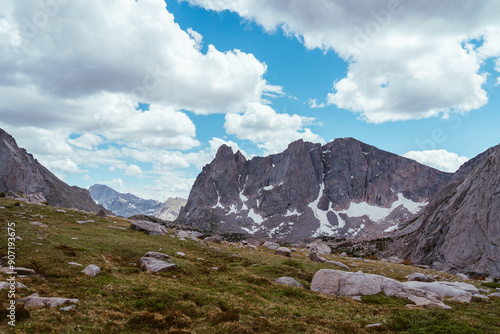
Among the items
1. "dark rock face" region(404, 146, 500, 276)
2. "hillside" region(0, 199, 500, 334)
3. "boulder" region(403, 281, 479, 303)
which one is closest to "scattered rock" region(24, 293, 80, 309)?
"hillside" region(0, 199, 500, 334)

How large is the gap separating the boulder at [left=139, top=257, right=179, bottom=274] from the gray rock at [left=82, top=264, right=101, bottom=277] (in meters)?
5.57

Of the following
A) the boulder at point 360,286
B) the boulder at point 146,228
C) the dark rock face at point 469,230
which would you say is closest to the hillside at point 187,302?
the boulder at point 360,286

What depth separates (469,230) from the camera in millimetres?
107312

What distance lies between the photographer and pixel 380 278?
31703mm

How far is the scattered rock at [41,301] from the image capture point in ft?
61.5

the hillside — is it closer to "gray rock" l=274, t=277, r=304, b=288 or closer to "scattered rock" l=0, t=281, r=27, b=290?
"scattered rock" l=0, t=281, r=27, b=290

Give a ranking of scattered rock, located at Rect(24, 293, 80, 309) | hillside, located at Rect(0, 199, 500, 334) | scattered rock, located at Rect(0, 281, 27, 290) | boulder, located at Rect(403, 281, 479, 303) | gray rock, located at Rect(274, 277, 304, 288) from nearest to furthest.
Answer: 1. hillside, located at Rect(0, 199, 500, 334)
2. scattered rock, located at Rect(24, 293, 80, 309)
3. scattered rock, located at Rect(0, 281, 27, 290)
4. boulder, located at Rect(403, 281, 479, 303)
5. gray rock, located at Rect(274, 277, 304, 288)

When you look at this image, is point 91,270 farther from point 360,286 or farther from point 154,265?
point 360,286

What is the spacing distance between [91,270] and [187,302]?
10980mm

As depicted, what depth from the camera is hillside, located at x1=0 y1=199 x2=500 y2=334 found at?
732 inches

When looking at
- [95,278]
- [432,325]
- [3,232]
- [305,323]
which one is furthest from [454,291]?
[3,232]

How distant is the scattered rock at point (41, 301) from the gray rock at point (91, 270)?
250 inches

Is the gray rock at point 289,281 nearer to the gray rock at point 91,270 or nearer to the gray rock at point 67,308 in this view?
the gray rock at point 91,270

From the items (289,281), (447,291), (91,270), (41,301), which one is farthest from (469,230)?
(41,301)
